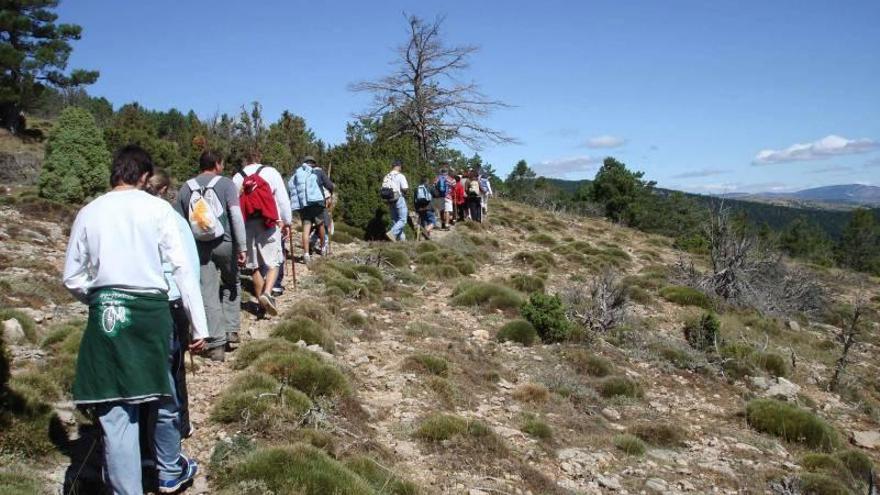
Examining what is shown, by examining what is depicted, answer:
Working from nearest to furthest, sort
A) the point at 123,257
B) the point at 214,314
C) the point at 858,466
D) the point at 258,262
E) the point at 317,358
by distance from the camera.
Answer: the point at 123,257 < the point at 214,314 < the point at 317,358 < the point at 858,466 < the point at 258,262

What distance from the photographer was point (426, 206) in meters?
15.9

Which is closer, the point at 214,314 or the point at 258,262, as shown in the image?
the point at 214,314

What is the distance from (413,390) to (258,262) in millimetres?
2755

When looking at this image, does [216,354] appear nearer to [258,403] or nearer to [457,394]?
[258,403]

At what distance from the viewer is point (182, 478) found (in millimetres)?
3777

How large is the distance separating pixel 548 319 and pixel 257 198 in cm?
510

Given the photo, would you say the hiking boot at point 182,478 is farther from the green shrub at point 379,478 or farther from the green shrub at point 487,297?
the green shrub at point 487,297

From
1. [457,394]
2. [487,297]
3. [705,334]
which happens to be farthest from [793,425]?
[487,297]

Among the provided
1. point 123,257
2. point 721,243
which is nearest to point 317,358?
point 123,257

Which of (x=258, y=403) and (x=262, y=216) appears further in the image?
(x=262, y=216)

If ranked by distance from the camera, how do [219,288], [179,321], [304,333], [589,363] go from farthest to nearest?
[589,363]
[304,333]
[219,288]
[179,321]

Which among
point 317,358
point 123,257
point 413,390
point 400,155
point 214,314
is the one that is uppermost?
point 400,155

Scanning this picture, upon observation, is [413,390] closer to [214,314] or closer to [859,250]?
[214,314]

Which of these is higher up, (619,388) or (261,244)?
(261,244)
